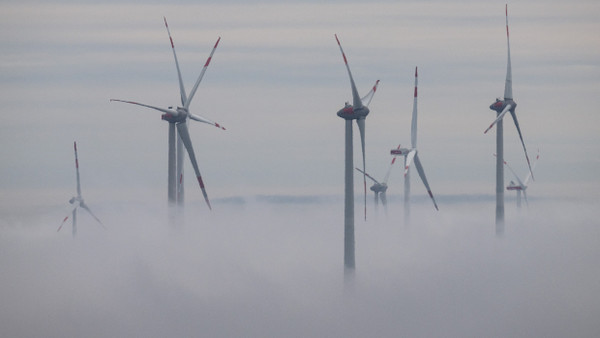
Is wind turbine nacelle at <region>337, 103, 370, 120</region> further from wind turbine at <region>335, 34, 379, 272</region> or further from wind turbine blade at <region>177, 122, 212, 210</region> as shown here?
wind turbine blade at <region>177, 122, 212, 210</region>

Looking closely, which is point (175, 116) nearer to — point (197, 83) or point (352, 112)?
point (197, 83)

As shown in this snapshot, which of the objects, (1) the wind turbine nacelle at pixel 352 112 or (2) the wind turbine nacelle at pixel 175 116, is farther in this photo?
(2) the wind turbine nacelle at pixel 175 116

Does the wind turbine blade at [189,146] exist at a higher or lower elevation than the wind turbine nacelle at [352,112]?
lower

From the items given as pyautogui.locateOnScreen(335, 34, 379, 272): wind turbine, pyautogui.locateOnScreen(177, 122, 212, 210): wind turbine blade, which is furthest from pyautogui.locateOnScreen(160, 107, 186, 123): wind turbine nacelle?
pyautogui.locateOnScreen(335, 34, 379, 272): wind turbine

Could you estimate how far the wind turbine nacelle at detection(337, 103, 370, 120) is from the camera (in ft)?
528

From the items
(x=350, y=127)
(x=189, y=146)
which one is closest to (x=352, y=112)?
(x=350, y=127)

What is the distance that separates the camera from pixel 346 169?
163m

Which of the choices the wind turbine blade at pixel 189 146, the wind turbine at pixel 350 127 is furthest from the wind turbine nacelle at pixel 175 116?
the wind turbine at pixel 350 127

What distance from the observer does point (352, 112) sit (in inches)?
6353

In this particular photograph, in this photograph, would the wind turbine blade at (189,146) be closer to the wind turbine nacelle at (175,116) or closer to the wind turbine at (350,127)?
the wind turbine nacelle at (175,116)

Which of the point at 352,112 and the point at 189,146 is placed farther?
the point at 189,146

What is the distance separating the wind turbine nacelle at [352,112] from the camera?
161000 millimetres

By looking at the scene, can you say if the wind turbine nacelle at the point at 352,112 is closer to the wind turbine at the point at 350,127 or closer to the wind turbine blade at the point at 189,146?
the wind turbine at the point at 350,127

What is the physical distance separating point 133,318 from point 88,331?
7.67 m
